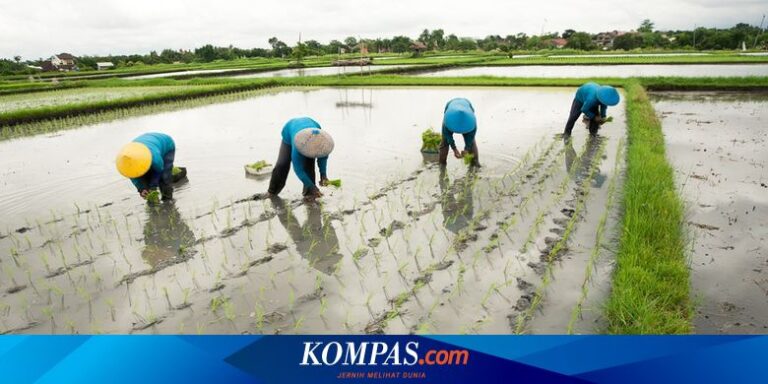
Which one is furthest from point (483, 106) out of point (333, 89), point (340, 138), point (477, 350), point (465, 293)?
point (477, 350)

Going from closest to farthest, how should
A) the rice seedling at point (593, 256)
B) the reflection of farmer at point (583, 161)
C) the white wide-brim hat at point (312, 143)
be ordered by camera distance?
the rice seedling at point (593, 256) < the white wide-brim hat at point (312, 143) < the reflection of farmer at point (583, 161)

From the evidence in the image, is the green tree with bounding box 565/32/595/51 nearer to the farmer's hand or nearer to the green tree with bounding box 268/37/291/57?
the green tree with bounding box 268/37/291/57

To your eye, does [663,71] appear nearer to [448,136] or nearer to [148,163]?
[448,136]

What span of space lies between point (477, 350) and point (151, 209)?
511cm

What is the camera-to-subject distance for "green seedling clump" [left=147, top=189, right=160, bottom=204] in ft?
19.2

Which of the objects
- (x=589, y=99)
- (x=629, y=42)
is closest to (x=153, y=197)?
(x=589, y=99)

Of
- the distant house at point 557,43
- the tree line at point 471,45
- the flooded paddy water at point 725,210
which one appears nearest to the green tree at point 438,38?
the tree line at point 471,45

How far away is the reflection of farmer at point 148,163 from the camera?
209 inches

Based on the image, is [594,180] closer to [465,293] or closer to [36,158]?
[465,293]

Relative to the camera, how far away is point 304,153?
5.23 m

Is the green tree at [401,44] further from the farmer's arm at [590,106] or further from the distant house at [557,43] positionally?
the farmer's arm at [590,106]

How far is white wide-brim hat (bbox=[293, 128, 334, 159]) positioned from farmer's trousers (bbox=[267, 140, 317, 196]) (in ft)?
1.70

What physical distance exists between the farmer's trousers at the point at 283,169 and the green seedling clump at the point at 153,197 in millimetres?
1420

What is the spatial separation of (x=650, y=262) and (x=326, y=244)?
3.04 metres
